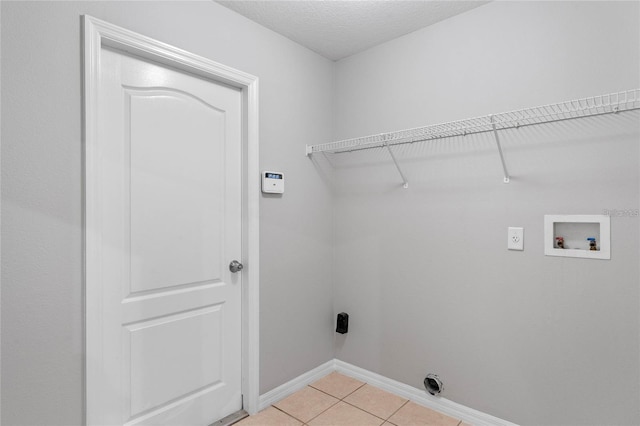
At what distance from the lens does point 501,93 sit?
1.91 metres

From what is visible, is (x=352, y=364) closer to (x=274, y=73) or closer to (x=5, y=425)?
(x=5, y=425)

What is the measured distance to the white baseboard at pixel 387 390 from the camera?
78.4 inches

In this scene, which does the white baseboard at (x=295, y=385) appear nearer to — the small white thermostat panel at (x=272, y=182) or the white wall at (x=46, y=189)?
the white wall at (x=46, y=189)

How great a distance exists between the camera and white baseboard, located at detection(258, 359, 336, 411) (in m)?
2.19

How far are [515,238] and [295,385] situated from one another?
1652 millimetres

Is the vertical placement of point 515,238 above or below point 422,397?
above

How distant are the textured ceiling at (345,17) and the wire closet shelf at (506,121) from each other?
676 mm

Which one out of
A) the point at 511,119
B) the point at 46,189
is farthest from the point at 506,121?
the point at 46,189

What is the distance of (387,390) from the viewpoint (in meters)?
2.36

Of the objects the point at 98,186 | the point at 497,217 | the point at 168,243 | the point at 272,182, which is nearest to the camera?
the point at 98,186

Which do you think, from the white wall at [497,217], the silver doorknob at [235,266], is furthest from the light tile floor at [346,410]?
the silver doorknob at [235,266]

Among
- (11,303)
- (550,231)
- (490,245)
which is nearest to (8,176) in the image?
(11,303)

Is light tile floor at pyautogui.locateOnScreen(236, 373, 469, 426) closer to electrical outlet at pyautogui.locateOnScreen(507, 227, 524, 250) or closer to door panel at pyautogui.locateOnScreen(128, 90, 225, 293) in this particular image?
door panel at pyautogui.locateOnScreen(128, 90, 225, 293)

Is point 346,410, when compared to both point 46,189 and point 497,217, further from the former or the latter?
point 46,189
